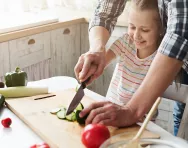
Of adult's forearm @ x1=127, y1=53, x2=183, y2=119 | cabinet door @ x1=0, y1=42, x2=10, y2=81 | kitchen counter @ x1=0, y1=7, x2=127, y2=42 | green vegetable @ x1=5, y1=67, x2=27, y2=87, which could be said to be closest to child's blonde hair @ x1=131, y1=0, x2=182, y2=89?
adult's forearm @ x1=127, y1=53, x2=183, y2=119

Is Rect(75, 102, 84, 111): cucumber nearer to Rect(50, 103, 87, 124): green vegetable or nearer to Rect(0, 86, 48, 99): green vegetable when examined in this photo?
Rect(50, 103, 87, 124): green vegetable

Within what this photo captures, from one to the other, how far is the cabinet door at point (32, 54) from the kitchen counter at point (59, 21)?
4 centimetres

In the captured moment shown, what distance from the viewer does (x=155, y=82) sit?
94cm

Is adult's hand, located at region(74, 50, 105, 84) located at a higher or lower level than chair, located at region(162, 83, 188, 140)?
higher

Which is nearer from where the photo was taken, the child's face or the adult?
the adult

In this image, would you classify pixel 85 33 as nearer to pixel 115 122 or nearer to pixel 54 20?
pixel 54 20

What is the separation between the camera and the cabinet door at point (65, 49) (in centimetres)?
198

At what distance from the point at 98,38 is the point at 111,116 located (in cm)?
40

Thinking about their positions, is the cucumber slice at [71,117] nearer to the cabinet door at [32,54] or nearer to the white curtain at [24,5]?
the cabinet door at [32,54]

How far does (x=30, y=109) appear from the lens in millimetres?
1059

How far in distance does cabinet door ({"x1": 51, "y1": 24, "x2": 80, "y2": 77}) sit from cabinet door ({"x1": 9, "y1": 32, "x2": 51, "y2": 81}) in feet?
0.18

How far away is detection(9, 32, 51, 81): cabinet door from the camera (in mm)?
1719

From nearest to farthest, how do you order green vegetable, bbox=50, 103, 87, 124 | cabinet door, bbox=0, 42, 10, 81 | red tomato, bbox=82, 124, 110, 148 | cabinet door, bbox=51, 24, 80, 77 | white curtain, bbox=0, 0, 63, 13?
red tomato, bbox=82, 124, 110, 148
green vegetable, bbox=50, 103, 87, 124
cabinet door, bbox=0, 42, 10, 81
white curtain, bbox=0, 0, 63, 13
cabinet door, bbox=51, 24, 80, 77

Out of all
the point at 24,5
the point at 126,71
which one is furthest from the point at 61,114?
the point at 24,5
